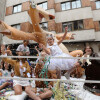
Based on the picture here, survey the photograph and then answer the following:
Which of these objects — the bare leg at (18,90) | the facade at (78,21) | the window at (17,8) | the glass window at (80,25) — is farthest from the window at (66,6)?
the bare leg at (18,90)

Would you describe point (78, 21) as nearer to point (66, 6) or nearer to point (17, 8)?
point (66, 6)

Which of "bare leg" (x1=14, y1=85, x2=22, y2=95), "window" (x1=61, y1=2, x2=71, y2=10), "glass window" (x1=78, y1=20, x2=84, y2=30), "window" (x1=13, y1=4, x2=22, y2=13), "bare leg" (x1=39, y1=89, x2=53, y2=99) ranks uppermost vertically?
"window" (x1=61, y1=2, x2=71, y2=10)

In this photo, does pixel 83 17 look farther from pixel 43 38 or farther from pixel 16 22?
pixel 43 38

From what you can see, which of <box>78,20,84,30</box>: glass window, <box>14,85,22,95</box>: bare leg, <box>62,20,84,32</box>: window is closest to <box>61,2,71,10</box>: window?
<box>62,20,84,32</box>: window

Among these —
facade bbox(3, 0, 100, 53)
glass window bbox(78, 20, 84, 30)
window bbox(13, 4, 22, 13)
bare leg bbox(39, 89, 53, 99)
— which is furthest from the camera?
glass window bbox(78, 20, 84, 30)

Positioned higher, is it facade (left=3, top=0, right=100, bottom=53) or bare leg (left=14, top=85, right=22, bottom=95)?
facade (left=3, top=0, right=100, bottom=53)

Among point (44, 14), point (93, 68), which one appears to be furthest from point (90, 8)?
point (93, 68)

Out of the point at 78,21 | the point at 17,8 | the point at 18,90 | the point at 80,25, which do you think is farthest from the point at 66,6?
the point at 18,90

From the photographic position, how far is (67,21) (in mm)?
5574

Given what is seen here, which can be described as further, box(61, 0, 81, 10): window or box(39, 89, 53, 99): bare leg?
box(61, 0, 81, 10): window

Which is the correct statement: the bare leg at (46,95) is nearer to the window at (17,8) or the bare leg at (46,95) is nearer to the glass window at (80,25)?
the window at (17,8)

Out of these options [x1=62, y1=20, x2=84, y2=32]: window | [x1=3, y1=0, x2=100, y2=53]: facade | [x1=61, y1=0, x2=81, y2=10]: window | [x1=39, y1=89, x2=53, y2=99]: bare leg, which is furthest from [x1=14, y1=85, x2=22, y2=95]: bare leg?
[x1=61, y1=0, x2=81, y2=10]: window

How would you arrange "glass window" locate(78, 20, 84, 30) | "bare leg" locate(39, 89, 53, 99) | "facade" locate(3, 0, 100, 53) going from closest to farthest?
"bare leg" locate(39, 89, 53, 99) < "facade" locate(3, 0, 100, 53) < "glass window" locate(78, 20, 84, 30)

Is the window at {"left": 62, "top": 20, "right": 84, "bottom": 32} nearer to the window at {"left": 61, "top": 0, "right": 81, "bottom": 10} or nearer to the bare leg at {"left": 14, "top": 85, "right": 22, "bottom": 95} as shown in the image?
the window at {"left": 61, "top": 0, "right": 81, "bottom": 10}
